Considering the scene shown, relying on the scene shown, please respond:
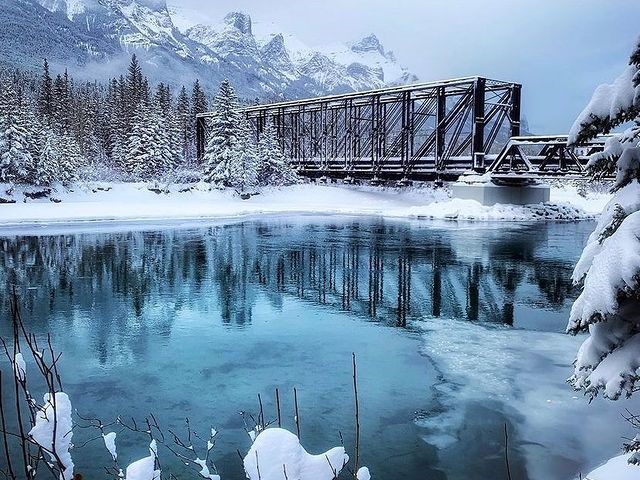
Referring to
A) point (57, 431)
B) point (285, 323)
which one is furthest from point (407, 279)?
point (57, 431)

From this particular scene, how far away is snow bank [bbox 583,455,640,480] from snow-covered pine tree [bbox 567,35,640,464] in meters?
1.09

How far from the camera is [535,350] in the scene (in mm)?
9539

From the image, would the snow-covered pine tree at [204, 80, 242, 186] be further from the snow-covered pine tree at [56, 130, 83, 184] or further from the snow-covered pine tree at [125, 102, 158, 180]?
the snow-covered pine tree at [56, 130, 83, 184]

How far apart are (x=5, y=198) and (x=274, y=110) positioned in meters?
32.2

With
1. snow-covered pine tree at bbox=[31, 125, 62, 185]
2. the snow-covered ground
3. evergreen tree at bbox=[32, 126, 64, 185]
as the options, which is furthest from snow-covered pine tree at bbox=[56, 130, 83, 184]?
the snow-covered ground

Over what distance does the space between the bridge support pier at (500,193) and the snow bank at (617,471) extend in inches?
1248

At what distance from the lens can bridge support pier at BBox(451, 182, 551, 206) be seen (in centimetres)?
3578

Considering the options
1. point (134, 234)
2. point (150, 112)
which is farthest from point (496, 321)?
point (150, 112)

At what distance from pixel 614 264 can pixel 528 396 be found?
449 centimetres

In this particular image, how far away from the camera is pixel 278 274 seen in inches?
654

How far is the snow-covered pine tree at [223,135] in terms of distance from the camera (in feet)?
161

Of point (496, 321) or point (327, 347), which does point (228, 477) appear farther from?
point (496, 321)

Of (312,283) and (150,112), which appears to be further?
(150,112)

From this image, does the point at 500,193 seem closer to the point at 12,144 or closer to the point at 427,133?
the point at 427,133
